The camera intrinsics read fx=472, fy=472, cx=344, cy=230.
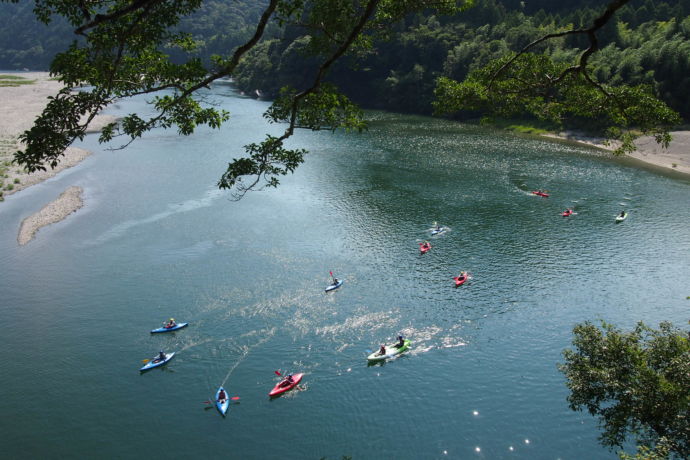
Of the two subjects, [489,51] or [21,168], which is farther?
[489,51]

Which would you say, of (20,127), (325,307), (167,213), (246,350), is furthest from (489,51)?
(246,350)

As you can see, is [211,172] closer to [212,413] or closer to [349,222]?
[349,222]

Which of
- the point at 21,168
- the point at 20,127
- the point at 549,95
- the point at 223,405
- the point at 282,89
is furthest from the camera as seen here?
the point at 20,127

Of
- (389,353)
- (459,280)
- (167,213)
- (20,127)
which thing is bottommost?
(389,353)

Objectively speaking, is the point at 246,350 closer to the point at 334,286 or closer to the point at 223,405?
the point at 223,405

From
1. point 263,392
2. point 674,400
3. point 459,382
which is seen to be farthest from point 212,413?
point 674,400

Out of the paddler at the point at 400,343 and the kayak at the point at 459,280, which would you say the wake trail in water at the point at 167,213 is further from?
the paddler at the point at 400,343

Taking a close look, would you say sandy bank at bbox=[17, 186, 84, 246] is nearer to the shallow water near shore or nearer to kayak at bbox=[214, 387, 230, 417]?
the shallow water near shore
